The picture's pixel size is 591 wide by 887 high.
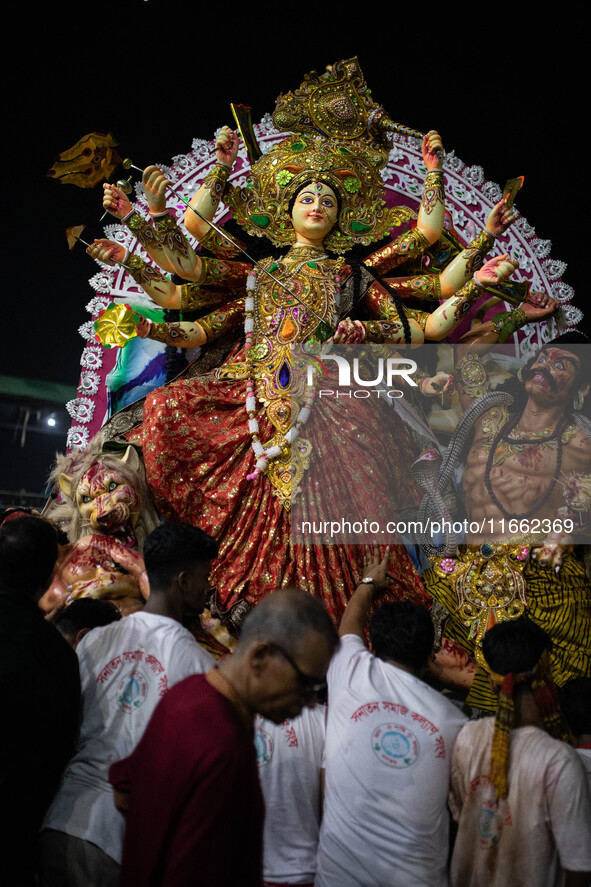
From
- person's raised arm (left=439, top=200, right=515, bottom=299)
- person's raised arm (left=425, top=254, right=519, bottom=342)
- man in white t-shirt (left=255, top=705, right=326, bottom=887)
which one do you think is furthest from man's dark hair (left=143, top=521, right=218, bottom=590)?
person's raised arm (left=439, top=200, right=515, bottom=299)

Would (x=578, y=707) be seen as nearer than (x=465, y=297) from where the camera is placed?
Yes

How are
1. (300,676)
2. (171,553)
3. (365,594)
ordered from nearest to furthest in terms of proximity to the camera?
(300,676) < (171,553) < (365,594)

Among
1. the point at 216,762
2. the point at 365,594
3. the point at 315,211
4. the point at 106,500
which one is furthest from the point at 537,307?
the point at 216,762

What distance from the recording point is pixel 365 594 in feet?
10.5

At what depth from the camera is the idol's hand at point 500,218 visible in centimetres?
470

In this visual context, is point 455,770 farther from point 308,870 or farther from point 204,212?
point 204,212

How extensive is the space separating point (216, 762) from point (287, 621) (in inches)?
13.2

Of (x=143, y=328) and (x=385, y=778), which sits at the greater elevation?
(x=143, y=328)

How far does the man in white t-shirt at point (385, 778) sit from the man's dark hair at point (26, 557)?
86cm

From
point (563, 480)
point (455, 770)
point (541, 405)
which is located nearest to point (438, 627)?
point (563, 480)

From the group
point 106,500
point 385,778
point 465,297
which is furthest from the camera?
point 465,297

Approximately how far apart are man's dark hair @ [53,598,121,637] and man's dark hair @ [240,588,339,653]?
1227mm

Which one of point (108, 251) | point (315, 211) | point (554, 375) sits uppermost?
point (315, 211)

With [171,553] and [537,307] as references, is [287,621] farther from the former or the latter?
[537,307]
